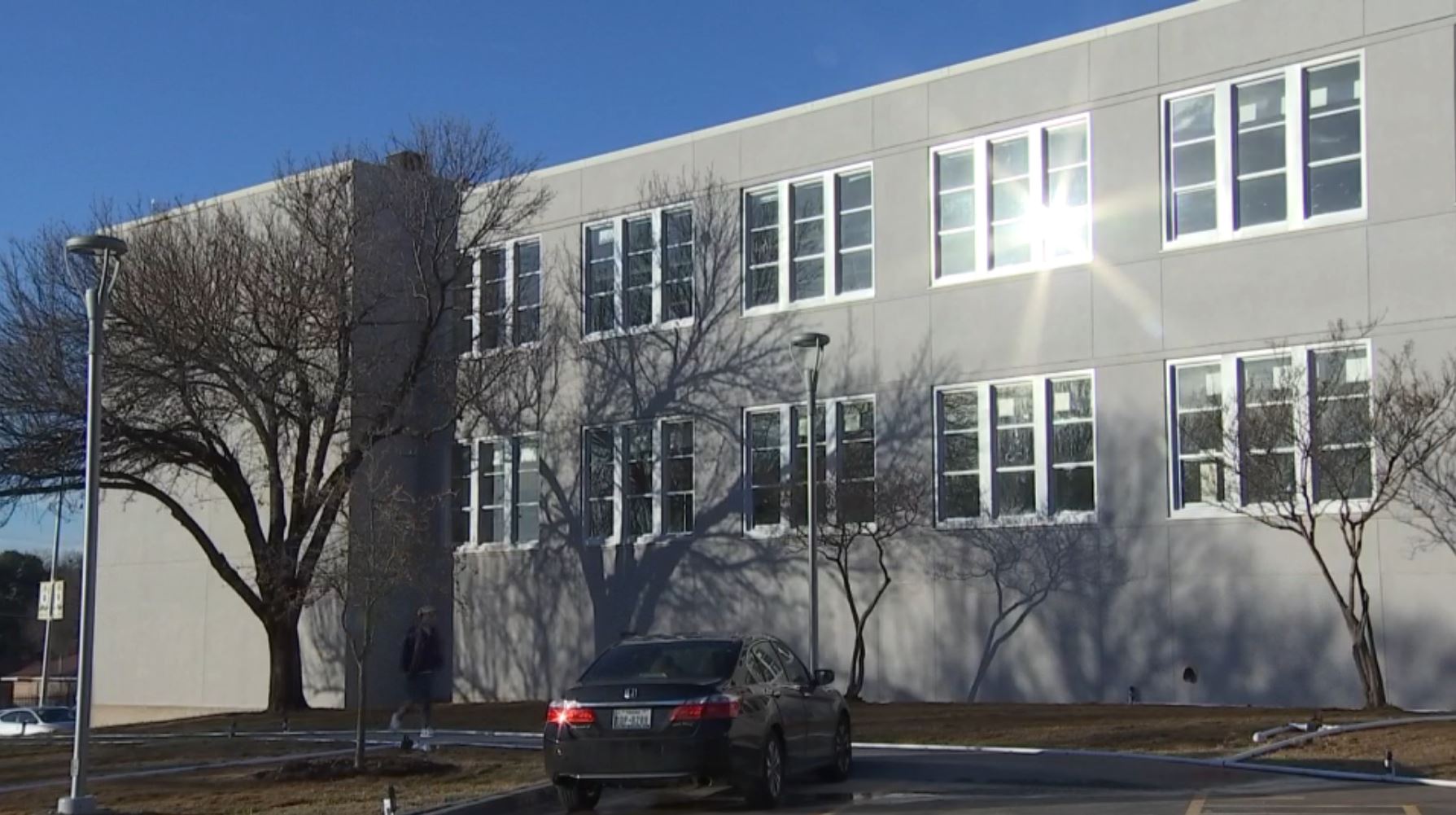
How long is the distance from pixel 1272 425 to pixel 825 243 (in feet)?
29.3

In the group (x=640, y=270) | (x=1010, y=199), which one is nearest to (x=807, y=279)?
(x=640, y=270)

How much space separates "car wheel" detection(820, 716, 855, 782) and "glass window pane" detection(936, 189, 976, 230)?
12.1 m

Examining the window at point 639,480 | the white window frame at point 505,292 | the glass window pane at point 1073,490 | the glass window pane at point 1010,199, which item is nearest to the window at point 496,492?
the window at point 639,480

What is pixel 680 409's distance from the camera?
30.5 m

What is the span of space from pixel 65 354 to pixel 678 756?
1732 cm

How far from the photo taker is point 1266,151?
23734 mm

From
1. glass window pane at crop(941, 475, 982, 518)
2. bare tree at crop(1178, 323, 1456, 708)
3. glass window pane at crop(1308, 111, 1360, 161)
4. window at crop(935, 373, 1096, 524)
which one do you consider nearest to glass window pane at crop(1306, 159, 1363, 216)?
glass window pane at crop(1308, 111, 1360, 161)

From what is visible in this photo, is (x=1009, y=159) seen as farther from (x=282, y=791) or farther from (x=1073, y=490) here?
(x=282, y=791)

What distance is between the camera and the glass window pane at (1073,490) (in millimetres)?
25172

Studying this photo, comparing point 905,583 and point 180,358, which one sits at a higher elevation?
point 180,358

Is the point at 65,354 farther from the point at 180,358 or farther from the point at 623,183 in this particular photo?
the point at 623,183

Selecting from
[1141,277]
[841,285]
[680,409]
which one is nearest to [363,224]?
[680,409]

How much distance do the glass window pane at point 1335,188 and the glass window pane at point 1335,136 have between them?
0.15 m

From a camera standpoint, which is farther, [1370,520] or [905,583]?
[905,583]
